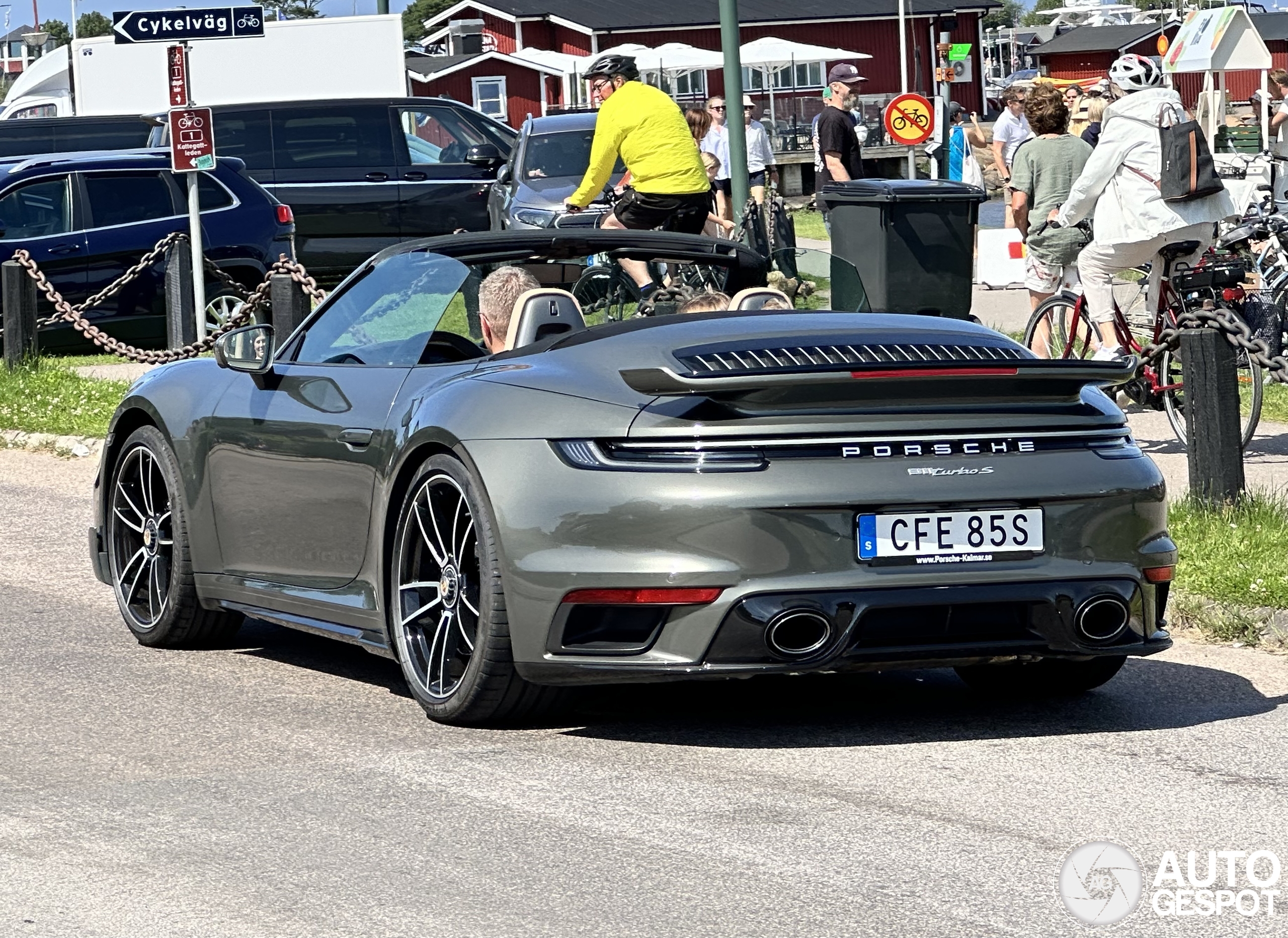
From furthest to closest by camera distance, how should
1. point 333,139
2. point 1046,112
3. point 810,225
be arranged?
point 810,225 → point 333,139 → point 1046,112

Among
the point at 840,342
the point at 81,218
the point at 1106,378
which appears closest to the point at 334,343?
the point at 840,342

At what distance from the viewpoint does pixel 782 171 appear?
50500 millimetres

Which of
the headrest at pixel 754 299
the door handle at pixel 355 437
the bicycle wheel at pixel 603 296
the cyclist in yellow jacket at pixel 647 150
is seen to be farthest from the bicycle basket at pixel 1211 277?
the door handle at pixel 355 437

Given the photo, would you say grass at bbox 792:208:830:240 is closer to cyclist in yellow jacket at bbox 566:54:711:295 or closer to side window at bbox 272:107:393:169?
side window at bbox 272:107:393:169

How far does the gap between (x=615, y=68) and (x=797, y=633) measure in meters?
9.21

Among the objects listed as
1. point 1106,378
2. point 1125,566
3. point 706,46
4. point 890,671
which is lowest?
point 890,671

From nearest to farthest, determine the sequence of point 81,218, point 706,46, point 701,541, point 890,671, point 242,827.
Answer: point 242,827 < point 701,541 < point 890,671 < point 81,218 < point 706,46

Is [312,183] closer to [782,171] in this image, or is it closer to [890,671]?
[890,671]

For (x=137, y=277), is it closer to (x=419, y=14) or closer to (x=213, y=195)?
(x=213, y=195)

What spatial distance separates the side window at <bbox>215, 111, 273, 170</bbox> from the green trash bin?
9818mm

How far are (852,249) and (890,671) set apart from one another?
7.90m

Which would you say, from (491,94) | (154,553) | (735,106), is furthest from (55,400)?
(491,94)

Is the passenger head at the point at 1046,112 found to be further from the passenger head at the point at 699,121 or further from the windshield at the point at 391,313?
the windshield at the point at 391,313

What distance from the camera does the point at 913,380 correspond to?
17.6 feet
